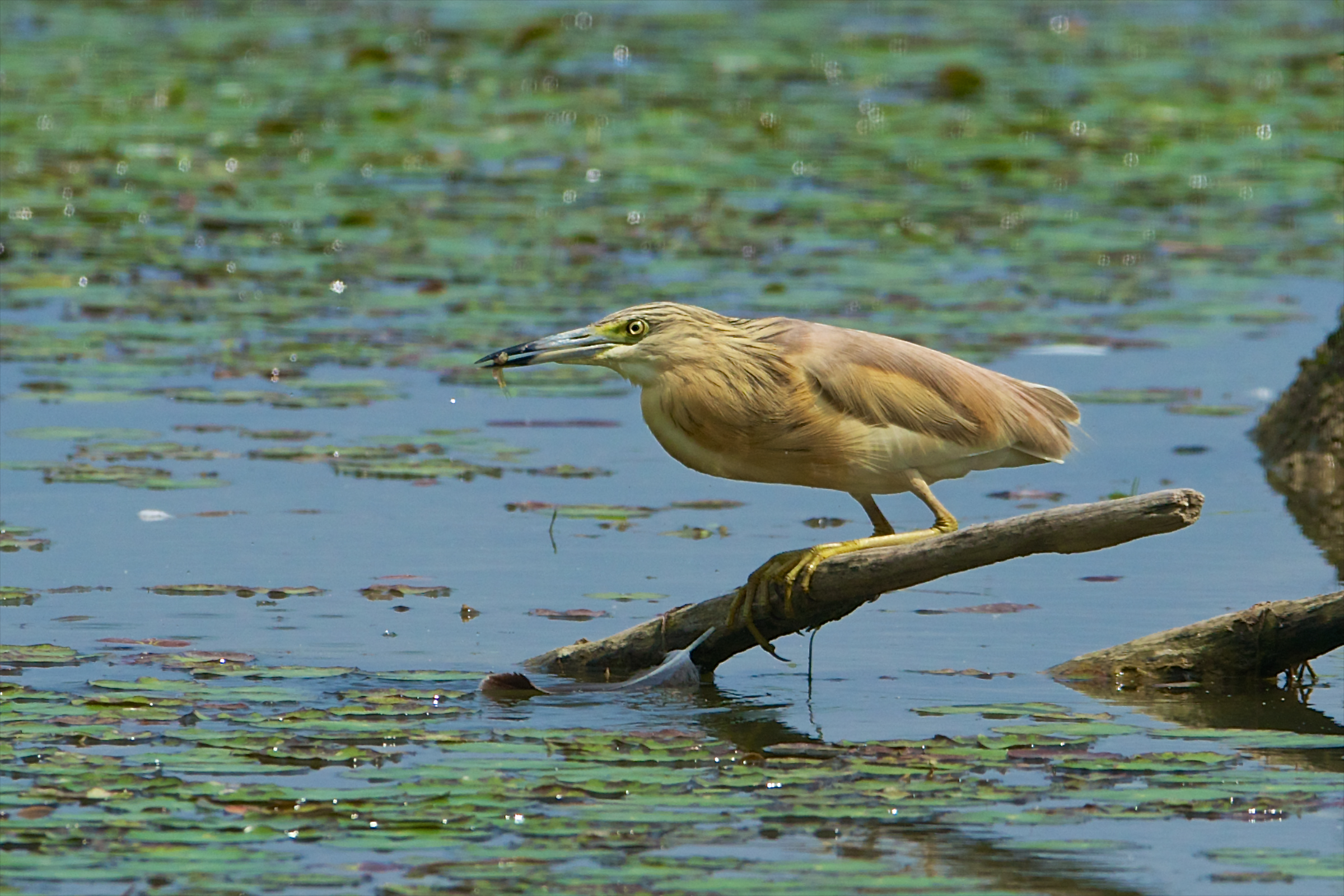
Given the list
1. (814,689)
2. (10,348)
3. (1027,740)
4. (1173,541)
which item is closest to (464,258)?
(10,348)

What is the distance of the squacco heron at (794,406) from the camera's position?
6023mm

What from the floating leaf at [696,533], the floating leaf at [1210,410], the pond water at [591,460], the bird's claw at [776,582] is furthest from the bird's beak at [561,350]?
the floating leaf at [1210,410]

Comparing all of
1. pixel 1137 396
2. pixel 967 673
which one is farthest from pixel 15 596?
pixel 1137 396

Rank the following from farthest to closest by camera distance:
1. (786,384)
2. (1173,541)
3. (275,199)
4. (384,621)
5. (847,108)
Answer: (847,108) → (275,199) → (1173,541) → (384,621) → (786,384)

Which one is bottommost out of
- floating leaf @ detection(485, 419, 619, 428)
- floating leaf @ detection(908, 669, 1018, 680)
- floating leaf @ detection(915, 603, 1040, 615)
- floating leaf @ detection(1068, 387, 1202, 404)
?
floating leaf @ detection(908, 669, 1018, 680)

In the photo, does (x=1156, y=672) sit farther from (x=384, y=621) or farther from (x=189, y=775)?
(x=189, y=775)

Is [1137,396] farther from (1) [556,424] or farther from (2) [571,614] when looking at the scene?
(2) [571,614]

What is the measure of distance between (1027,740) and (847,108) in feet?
45.1

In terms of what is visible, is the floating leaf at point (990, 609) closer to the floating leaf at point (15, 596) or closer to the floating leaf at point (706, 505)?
the floating leaf at point (706, 505)

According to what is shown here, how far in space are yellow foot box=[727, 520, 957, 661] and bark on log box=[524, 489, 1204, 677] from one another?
0.07ft

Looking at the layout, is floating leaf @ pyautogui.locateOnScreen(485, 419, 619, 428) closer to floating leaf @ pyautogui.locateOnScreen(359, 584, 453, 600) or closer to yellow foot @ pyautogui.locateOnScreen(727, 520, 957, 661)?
floating leaf @ pyautogui.locateOnScreen(359, 584, 453, 600)

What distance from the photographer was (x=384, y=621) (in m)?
7.04

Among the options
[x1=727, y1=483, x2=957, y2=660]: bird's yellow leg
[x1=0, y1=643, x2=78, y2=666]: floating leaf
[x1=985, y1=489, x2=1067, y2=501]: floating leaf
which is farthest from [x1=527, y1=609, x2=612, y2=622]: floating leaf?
[x1=985, y1=489, x2=1067, y2=501]: floating leaf

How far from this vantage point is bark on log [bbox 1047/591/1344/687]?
20.6 ft
